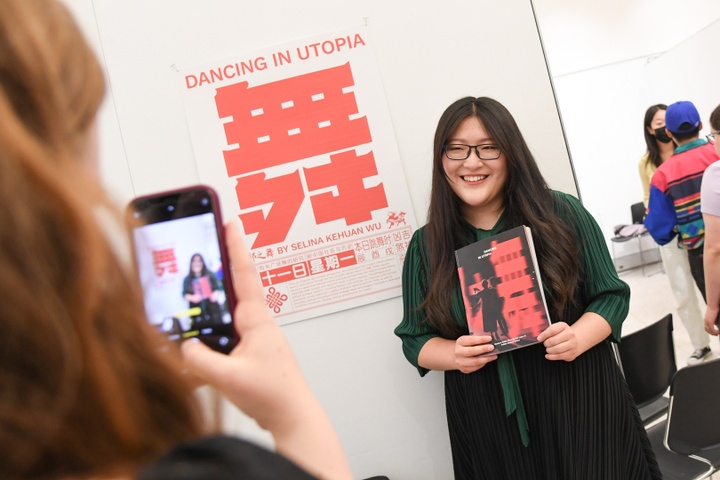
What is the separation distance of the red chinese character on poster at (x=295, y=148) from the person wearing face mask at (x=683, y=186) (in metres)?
2.26

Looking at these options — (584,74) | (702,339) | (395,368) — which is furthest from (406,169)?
(584,74)

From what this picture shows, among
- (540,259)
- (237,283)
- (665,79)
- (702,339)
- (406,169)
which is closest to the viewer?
(237,283)

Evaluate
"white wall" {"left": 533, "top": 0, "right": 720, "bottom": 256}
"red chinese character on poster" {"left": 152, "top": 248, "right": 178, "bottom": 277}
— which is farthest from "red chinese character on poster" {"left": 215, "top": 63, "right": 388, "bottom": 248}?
"white wall" {"left": 533, "top": 0, "right": 720, "bottom": 256}

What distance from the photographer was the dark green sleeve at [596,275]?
1.78 metres

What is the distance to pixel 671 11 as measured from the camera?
23.7 ft

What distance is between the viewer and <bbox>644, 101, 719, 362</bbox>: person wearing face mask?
3508mm

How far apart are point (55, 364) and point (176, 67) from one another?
2031mm

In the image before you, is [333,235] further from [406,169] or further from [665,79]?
[665,79]

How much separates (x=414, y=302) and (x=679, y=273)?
3166 mm

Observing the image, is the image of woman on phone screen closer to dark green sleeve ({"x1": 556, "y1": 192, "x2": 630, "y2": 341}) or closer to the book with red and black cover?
the book with red and black cover

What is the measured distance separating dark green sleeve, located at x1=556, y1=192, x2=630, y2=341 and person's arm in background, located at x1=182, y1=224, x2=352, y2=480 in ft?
4.26

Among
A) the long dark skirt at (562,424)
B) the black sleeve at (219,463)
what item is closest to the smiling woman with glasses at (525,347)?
the long dark skirt at (562,424)

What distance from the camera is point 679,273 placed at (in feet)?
14.3

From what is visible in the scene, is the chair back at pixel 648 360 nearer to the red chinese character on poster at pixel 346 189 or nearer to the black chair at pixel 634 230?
the red chinese character on poster at pixel 346 189
